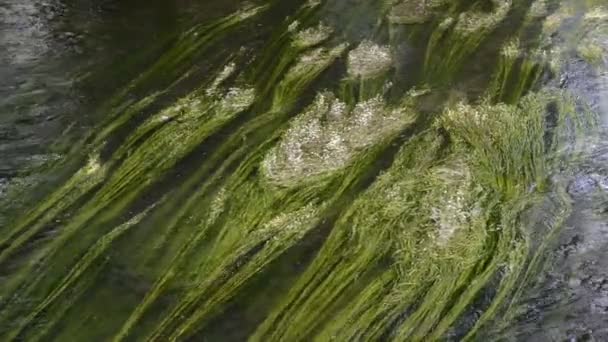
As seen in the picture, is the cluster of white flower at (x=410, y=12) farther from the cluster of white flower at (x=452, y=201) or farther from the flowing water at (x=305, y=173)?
the cluster of white flower at (x=452, y=201)

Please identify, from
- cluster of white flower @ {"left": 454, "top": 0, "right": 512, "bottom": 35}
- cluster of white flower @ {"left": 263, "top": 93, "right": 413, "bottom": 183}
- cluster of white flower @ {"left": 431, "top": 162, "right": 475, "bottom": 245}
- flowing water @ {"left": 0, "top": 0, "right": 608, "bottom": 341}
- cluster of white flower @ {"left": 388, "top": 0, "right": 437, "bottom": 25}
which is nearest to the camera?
flowing water @ {"left": 0, "top": 0, "right": 608, "bottom": 341}

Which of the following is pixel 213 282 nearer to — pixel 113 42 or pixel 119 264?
pixel 119 264

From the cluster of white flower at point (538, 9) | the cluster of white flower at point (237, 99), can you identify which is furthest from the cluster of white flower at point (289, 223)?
the cluster of white flower at point (538, 9)

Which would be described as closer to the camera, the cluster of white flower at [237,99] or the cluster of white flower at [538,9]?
the cluster of white flower at [237,99]

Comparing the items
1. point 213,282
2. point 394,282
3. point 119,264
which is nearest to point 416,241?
point 394,282

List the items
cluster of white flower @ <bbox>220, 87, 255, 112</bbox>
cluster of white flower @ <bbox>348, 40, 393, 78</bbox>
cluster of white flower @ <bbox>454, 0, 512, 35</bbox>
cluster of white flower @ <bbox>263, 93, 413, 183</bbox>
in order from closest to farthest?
cluster of white flower @ <bbox>263, 93, 413, 183</bbox> → cluster of white flower @ <bbox>220, 87, 255, 112</bbox> → cluster of white flower @ <bbox>348, 40, 393, 78</bbox> → cluster of white flower @ <bbox>454, 0, 512, 35</bbox>

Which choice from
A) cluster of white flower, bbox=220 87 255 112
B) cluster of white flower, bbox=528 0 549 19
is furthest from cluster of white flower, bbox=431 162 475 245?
cluster of white flower, bbox=528 0 549 19

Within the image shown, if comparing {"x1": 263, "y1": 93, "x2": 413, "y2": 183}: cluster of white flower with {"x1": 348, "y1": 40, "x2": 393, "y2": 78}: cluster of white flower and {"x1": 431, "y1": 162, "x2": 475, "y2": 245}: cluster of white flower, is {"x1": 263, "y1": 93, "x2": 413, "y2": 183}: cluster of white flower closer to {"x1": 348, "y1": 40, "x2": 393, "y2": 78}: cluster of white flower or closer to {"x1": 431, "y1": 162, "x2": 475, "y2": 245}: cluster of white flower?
{"x1": 348, "y1": 40, "x2": 393, "y2": 78}: cluster of white flower

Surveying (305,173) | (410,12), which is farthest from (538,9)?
(305,173)

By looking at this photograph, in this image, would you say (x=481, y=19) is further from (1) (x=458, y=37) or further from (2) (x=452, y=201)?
(2) (x=452, y=201)
